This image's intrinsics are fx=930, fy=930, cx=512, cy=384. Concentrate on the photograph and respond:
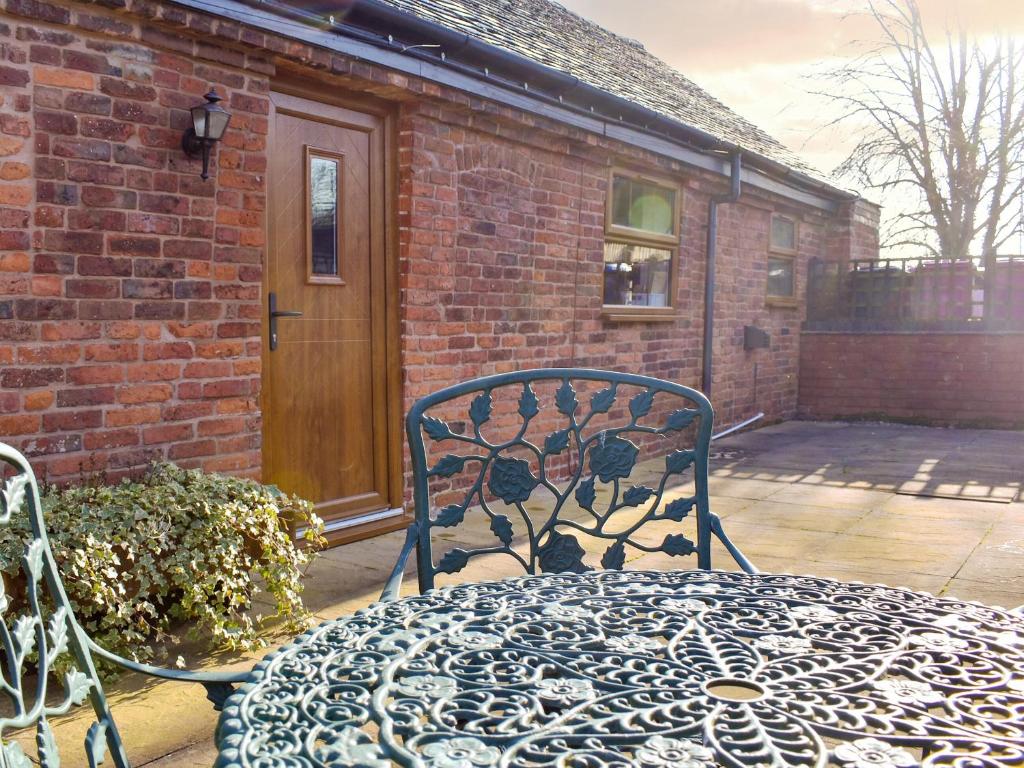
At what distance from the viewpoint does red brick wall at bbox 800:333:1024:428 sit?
33.9ft

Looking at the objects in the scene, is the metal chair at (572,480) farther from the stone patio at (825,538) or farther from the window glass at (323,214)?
the window glass at (323,214)

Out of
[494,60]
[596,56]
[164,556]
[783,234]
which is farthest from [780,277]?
[164,556]

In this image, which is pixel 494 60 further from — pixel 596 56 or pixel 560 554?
pixel 560 554

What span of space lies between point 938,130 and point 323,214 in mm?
15528

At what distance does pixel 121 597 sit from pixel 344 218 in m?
2.49

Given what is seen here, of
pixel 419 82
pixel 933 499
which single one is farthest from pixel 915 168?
pixel 419 82

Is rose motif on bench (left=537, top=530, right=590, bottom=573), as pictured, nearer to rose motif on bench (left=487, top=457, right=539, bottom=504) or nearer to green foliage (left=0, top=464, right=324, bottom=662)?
rose motif on bench (left=487, top=457, right=539, bottom=504)

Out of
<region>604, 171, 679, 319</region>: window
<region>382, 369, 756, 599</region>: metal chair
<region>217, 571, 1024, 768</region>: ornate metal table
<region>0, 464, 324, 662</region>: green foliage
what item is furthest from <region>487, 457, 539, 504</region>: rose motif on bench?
<region>604, 171, 679, 319</region>: window

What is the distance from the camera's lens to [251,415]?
429cm

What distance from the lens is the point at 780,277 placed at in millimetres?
10789

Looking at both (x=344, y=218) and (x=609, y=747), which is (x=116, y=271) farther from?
(x=609, y=747)

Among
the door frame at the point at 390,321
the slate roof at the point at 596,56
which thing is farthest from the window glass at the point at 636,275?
the door frame at the point at 390,321

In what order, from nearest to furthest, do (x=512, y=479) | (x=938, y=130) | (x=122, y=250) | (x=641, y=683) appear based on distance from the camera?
(x=641, y=683) < (x=512, y=479) < (x=122, y=250) < (x=938, y=130)

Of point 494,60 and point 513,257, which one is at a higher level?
point 494,60
